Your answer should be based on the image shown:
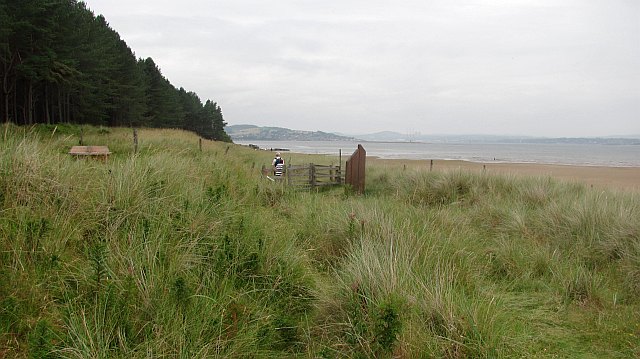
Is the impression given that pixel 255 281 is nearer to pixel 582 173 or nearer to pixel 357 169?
pixel 357 169

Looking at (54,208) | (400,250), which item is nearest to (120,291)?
(54,208)

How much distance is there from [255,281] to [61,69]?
1068 inches

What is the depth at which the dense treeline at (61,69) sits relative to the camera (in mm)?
22719

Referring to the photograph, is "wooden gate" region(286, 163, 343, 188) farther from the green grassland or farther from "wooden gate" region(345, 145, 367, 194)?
the green grassland

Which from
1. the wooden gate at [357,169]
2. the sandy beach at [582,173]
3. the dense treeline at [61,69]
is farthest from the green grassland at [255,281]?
the dense treeline at [61,69]

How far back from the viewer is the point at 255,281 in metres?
3.51

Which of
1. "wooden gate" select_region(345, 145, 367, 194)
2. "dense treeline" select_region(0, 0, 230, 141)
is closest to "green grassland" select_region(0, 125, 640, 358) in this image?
"wooden gate" select_region(345, 145, 367, 194)

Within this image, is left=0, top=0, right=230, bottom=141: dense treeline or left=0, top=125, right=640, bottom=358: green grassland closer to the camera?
left=0, top=125, right=640, bottom=358: green grassland

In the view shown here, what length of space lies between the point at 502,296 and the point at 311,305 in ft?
5.72

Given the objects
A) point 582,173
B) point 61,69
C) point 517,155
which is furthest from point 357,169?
point 517,155

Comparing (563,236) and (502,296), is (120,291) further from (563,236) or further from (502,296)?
(563,236)

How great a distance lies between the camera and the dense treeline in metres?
22.7

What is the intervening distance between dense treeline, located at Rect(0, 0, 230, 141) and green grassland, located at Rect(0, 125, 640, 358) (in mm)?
21318

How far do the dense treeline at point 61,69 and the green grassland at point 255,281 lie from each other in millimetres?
21318
